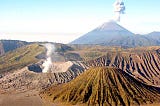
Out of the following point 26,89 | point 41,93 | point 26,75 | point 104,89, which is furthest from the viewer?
point 26,75

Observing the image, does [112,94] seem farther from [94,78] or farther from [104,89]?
[94,78]

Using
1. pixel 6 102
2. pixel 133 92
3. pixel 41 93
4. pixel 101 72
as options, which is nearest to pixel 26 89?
pixel 41 93

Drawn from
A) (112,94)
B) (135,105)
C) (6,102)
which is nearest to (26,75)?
(6,102)

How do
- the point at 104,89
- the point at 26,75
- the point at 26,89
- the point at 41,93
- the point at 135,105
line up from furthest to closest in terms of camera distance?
the point at 26,75 → the point at 26,89 → the point at 41,93 → the point at 104,89 → the point at 135,105

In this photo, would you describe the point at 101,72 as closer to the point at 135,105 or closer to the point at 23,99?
the point at 135,105

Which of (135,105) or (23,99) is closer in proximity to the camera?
(135,105)

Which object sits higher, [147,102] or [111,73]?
[111,73]
